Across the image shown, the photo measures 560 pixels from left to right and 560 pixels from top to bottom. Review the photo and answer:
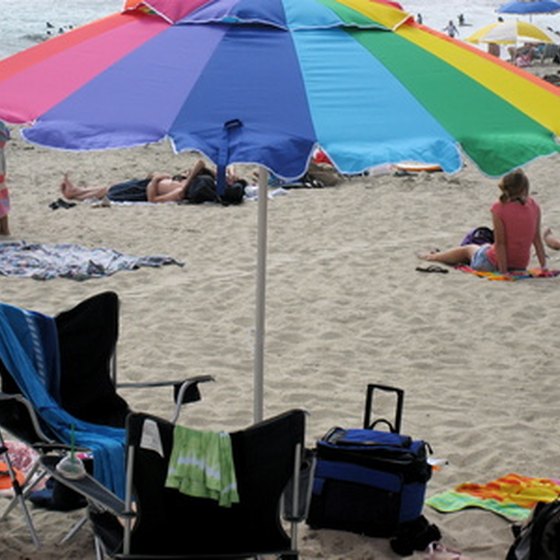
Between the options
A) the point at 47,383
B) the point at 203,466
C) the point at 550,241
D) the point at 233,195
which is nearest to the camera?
the point at 203,466

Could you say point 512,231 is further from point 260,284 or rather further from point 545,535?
point 545,535

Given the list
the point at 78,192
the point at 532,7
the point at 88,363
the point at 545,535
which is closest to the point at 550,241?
the point at 78,192

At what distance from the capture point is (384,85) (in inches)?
147

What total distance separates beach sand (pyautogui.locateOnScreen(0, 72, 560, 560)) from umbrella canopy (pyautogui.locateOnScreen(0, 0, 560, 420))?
4.44 ft

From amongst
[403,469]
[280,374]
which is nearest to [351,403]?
[280,374]

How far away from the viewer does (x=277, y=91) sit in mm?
3527

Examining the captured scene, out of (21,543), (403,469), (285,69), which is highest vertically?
(285,69)

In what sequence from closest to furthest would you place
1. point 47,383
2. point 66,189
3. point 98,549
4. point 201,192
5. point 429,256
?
point 98,549 < point 47,383 < point 429,256 < point 201,192 < point 66,189

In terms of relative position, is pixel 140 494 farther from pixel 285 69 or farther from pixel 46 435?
pixel 285 69

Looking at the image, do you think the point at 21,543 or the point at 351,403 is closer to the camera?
the point at 21,543

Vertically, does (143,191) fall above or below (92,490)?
below

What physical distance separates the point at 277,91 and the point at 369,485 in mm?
1512

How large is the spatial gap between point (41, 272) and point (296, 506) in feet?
16.9

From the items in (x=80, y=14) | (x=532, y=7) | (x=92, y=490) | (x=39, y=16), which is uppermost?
(x=532, y=7)
